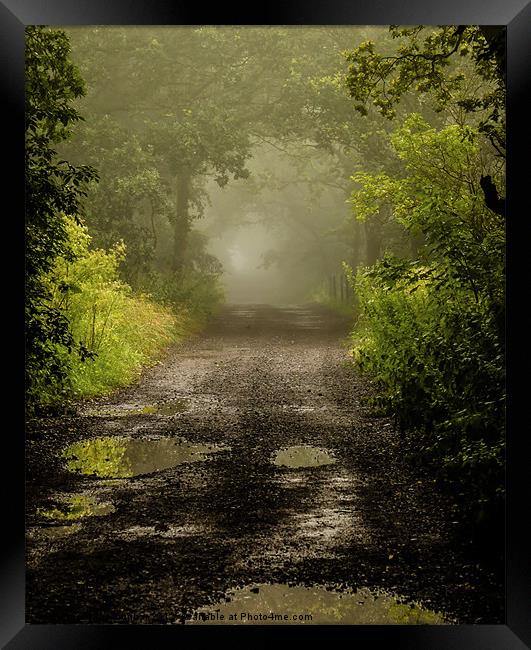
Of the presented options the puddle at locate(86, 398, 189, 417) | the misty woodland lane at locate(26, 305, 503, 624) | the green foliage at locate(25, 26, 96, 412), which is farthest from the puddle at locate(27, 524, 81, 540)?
the puddle at locate(86, 398, 189, 417)

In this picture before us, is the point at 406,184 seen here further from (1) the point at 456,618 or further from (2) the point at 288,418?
(1) the point at 456,618

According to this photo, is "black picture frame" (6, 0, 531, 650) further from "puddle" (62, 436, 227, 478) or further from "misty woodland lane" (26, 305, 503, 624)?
"puddle" (62, 436, 227, 478)

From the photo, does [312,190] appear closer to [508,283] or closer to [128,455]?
[128,455]

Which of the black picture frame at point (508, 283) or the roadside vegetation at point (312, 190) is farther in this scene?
the roadside vegetation at point (312, 190)

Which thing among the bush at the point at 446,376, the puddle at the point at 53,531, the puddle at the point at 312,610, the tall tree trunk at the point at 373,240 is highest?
the tall tree trunk at the point at 373,240

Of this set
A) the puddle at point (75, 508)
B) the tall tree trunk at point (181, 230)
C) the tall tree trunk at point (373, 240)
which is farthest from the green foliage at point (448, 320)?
the tall tree trunk at point (181, 230)

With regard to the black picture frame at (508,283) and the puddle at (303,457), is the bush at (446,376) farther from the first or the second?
the black picture frame at (508,283)

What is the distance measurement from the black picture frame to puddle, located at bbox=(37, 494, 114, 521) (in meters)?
1.53

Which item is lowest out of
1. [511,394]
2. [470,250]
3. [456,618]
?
[456,618]

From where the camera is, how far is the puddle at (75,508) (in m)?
5.95

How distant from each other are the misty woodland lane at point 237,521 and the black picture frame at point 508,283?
0.30 meters

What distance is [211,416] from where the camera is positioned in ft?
32.8
